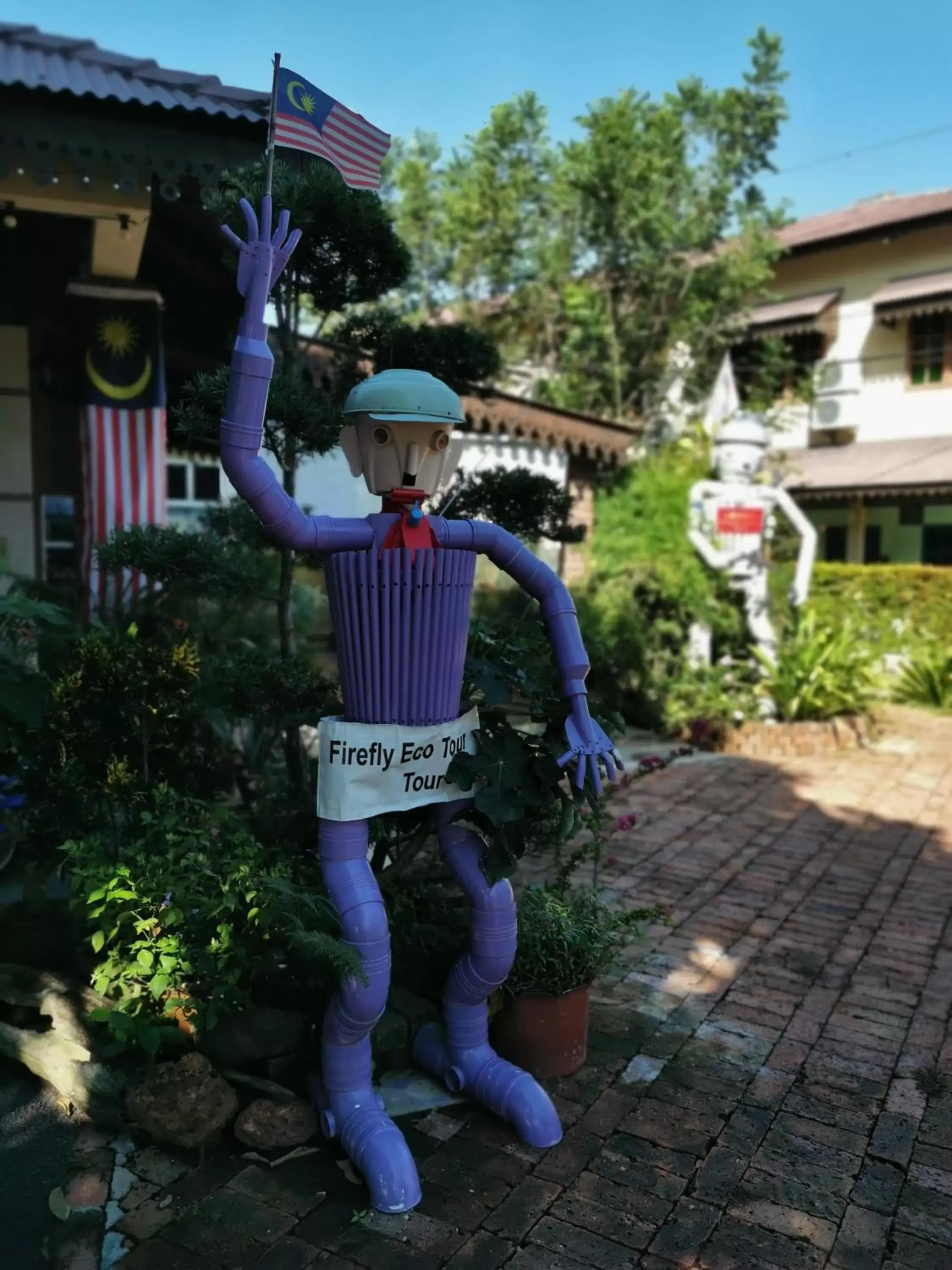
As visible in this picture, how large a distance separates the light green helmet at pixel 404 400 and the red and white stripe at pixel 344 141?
24.8 inches

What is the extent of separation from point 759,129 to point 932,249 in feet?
14.0

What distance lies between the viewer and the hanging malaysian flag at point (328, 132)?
2637mm

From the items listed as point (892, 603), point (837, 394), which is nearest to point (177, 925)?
point (892, 603)

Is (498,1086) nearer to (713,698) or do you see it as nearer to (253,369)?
(253,369)

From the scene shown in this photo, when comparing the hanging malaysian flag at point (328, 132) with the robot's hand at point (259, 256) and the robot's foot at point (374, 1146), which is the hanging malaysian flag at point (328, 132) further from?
the robot's foot at point (374, 1146)

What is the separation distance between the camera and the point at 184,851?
10.7ft

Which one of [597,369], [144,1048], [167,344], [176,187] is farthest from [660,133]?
[144,1048]

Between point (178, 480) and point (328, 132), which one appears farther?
point (178, 480)

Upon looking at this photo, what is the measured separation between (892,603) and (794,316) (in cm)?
570

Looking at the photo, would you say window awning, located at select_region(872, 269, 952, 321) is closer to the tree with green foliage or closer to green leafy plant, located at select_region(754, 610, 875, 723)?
the tree with green foliage

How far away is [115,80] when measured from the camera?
13.8ft

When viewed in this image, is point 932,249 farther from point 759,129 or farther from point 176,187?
point 176,187

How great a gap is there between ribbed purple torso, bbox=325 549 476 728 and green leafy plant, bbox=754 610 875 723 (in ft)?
20.3

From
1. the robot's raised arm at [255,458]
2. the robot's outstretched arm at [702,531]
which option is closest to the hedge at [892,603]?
the robot's outstretched arm at [702,531]
